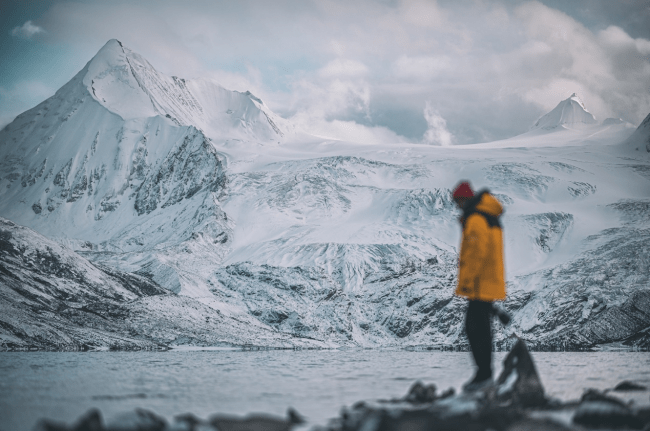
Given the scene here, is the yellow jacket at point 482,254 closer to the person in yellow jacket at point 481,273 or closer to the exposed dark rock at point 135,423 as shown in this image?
the person in yellow jacket at point 481,273

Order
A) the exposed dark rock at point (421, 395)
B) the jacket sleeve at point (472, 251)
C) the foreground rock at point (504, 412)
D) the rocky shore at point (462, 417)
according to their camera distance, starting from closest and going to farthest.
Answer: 1. the rocky shore at point (462, 417)
2. the foreground rock at point (504, 412)
3. the exposed dark rock at point (421, 395)
4. the jacket sleeve at point (472, 251)

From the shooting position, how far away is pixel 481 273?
11930mm

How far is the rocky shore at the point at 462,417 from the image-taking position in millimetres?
8023

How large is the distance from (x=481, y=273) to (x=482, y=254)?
42cm

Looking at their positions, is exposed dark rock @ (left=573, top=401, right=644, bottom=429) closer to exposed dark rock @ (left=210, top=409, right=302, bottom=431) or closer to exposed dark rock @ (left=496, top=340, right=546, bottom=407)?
exposed dark rock @ (left=496, top=340, right=546, bottom=407)

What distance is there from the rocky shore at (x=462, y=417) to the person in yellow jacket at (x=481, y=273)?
0.96m

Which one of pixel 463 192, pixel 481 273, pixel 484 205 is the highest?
pixel 463 192

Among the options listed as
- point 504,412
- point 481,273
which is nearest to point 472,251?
point 481,273

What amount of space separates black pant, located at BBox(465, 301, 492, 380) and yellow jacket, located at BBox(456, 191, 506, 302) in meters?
0.27

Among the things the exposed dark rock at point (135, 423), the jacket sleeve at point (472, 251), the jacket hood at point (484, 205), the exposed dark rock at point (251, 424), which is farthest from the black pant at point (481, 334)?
the exposed dark rock at point (135, 423)

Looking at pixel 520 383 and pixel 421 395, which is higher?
pixel 520 383

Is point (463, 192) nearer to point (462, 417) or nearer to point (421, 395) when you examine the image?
point (421, 395)

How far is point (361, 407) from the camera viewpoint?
33.3 feet

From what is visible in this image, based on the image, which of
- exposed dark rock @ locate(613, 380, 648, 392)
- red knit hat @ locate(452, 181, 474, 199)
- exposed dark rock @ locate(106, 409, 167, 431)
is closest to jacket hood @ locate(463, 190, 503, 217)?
red knit hat @ locate(452, 181, 474, 199)
